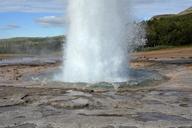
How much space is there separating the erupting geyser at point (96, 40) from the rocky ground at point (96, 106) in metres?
2.95

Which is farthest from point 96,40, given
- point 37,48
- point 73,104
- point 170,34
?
point 37,48

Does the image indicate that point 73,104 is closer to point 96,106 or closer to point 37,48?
point 96,106

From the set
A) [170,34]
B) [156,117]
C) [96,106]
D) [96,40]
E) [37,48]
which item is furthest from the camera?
[37,48]

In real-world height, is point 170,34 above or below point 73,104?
above

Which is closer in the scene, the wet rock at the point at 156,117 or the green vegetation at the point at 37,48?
the wet rock at the point at 156,117

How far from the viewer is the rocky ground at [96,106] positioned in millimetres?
9711

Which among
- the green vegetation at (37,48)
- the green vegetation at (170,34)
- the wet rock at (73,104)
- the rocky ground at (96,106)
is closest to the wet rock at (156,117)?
the rocky ground at (96,106)

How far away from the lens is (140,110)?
1108 cm

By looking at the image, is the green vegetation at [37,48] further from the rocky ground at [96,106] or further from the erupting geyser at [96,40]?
the rocky ground at [96,106]

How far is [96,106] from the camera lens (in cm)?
1174

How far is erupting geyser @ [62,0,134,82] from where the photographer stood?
19.3m

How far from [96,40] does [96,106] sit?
8.05 meters

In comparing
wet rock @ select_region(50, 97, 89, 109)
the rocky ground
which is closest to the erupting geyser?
the rocky ground

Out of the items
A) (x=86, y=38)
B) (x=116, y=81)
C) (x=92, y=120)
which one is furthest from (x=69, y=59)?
(x=92, y=120)
